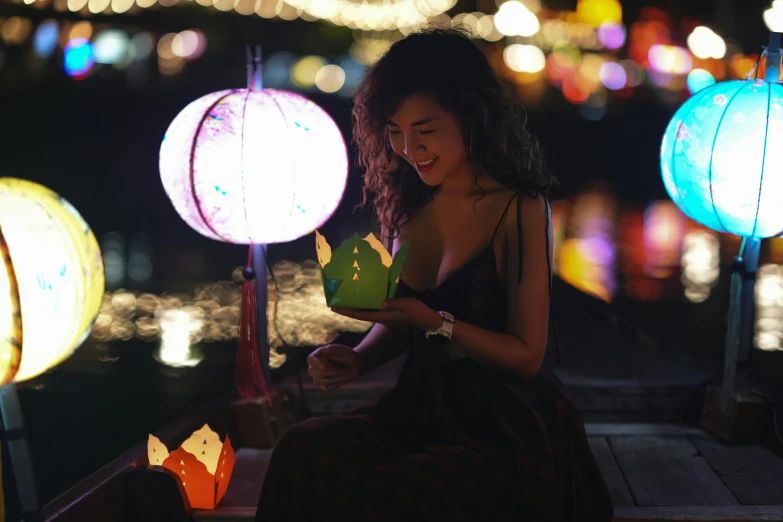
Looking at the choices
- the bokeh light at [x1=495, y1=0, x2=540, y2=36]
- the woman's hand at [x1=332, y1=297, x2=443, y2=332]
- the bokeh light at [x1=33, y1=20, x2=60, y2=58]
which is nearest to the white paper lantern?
the woman's hand at [x1=332, y1=297, x2=443, y2=332]

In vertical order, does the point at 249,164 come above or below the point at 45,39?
below

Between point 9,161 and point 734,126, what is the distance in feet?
43.4

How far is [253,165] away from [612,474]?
1.59 m

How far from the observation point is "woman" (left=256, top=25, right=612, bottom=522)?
62.2 inches

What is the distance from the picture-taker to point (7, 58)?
26.4 meters

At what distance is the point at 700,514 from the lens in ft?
7.07

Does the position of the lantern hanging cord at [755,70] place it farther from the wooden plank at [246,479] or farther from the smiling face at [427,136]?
the wooden plank at [246,479]

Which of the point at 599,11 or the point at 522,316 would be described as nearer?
the point at 522,316

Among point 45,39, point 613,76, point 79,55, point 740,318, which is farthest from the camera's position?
point 613,76

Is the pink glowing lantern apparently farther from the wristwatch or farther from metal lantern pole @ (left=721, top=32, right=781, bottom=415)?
metal lantern pole @ (left=721, top=32, right=781, bottom=415)

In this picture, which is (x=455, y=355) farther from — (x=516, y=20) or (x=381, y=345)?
(x=516, y=20)

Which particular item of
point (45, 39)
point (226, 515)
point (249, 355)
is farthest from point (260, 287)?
point (45, 39)

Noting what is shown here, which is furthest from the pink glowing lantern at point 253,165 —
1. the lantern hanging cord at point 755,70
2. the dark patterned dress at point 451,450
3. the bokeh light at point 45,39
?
the bokeh light at point 45,39

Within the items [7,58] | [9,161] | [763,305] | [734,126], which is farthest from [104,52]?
[734,126]
